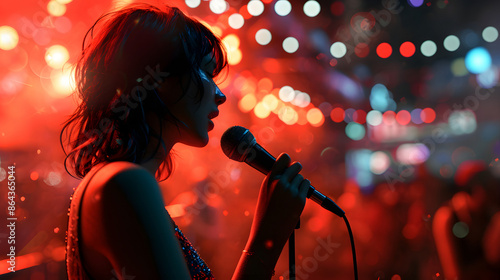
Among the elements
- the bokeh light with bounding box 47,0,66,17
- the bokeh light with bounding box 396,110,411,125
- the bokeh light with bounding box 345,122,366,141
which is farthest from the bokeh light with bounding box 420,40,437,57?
the bokeh light with bounding box 47,0,66,17

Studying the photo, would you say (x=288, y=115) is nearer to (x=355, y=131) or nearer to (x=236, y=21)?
(x=355, y=131)

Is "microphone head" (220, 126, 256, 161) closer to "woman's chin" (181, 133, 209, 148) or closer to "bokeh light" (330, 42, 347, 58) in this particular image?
"woman's chin" (181, 133, 209, 148)

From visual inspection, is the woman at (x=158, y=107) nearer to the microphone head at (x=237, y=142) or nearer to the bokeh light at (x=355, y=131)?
the microphone head at (x=237, y=142)

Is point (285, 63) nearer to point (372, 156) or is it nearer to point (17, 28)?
point (17, 28)

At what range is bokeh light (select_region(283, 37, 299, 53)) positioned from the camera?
482cm

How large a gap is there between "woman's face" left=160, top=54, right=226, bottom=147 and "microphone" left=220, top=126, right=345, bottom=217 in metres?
0.14

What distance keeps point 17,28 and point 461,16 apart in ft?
16.1

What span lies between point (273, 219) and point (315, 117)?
6.51m

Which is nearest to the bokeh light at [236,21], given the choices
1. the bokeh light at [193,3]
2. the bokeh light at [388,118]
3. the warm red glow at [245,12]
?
the warm red glow at [245,12]

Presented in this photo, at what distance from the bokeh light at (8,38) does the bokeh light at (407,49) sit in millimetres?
4803

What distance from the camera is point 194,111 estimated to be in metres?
0.80

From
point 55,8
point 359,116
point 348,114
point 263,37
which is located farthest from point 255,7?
point 359,116

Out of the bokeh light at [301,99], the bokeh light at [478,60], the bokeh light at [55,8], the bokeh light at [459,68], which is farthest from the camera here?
the bokeh light at [301,99]

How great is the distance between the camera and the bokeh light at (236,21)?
4194mm
